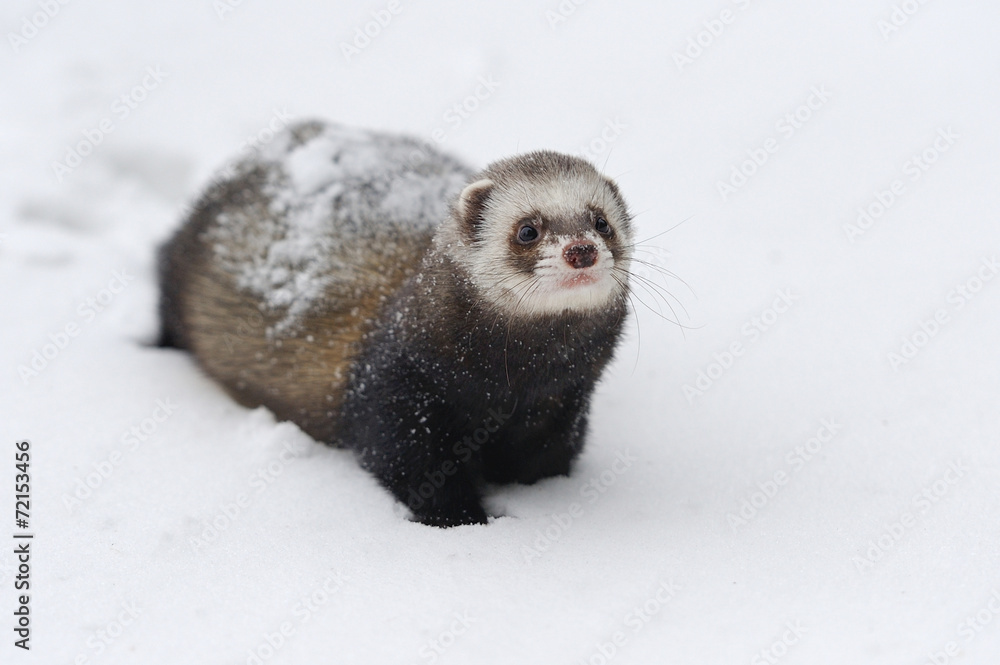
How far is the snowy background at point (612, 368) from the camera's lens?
2.95m

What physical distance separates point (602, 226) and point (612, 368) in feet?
5.76

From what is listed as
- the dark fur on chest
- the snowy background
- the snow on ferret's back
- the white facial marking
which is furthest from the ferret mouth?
the snow on ferret's back

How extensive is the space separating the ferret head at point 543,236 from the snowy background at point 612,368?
3.27 ft

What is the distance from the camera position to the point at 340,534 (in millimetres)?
3494

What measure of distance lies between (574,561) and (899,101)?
583 cm

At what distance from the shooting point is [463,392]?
3.58 metres

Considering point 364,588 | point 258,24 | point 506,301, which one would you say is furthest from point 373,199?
point 258,24

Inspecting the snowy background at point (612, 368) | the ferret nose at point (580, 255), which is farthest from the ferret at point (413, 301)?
the snowy background at point (612, 368)

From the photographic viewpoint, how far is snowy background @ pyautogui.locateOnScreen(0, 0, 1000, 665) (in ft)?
9.69

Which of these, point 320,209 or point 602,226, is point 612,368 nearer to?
point 602,226

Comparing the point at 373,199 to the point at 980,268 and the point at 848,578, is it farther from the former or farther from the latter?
the point at 980,268

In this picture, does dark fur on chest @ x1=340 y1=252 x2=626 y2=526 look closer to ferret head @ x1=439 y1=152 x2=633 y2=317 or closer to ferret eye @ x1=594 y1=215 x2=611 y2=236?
ferret head @ x1=439 y1=152 x2=633 y2=317

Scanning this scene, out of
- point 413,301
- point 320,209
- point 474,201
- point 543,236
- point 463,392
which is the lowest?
point 320,209

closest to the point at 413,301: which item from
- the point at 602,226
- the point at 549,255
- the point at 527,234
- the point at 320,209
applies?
the point at 527,234
